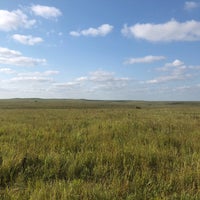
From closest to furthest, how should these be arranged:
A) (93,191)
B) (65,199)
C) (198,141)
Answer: (65,199) < (93,191) < (198,141)

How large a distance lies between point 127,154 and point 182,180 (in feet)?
5.47

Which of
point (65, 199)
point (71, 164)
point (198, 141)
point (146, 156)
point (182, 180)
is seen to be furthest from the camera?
point (198, 141)

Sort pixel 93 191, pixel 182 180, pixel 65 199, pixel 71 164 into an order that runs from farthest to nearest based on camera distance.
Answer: pixel 71 164 < pixel 182 180 < pixel 93 191 < pixel 65 199

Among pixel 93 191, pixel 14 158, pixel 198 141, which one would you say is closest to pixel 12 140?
pixel 14 158

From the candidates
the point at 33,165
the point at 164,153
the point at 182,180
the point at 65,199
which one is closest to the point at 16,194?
the point at 65,199

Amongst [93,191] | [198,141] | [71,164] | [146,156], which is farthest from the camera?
[198,141]

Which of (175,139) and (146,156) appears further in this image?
(175,139)

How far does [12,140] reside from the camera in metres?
7.58

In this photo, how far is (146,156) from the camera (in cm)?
539

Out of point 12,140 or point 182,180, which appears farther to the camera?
point 12,140

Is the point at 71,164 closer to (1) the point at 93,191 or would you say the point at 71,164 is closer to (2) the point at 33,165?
(2) the point at 33,165

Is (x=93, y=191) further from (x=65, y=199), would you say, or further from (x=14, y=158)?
(x=14, y=158)

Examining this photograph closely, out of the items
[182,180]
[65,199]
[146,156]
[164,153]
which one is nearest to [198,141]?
[164,153]

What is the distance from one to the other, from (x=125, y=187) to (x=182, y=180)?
0.98 metres
